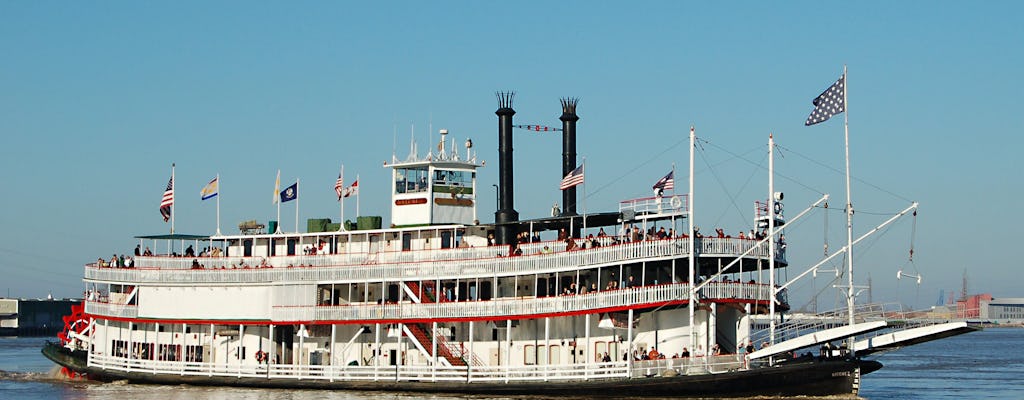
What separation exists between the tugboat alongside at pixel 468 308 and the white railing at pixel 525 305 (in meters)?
0.05

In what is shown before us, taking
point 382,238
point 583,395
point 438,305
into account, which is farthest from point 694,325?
point 382,238

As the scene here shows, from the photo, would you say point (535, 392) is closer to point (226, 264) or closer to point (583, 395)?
point (583, 395)

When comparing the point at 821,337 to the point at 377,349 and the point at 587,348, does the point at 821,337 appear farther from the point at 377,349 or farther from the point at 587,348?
the point at 377,349

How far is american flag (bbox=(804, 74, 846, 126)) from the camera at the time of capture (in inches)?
1503

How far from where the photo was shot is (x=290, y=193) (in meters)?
51.0

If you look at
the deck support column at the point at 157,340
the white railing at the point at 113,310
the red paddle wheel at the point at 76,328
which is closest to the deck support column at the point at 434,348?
the deck support column at the point at 157,340

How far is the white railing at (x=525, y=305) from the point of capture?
38.3 m

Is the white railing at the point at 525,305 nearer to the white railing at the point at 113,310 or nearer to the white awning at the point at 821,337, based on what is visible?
the white awning at the point at 821,337

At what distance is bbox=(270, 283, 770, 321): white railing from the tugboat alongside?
0.05 m

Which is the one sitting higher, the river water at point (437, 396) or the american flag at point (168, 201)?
the american flag at point (168, 201)

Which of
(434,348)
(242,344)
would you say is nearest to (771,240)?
(434,348)

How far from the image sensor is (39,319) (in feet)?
484

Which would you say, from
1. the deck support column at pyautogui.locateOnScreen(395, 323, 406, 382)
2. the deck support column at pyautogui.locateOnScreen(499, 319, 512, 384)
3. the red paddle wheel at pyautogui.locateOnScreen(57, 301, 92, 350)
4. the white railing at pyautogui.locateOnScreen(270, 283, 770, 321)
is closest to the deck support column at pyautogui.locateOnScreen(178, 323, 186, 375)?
the white railing at pyautogui.locateOnScreen(270, 283, 770, 321)

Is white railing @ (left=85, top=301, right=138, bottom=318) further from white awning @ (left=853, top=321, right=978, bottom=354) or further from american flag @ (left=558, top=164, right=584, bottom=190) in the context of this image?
white awning @ (left=853, top=321, right=978, bottom=354)
